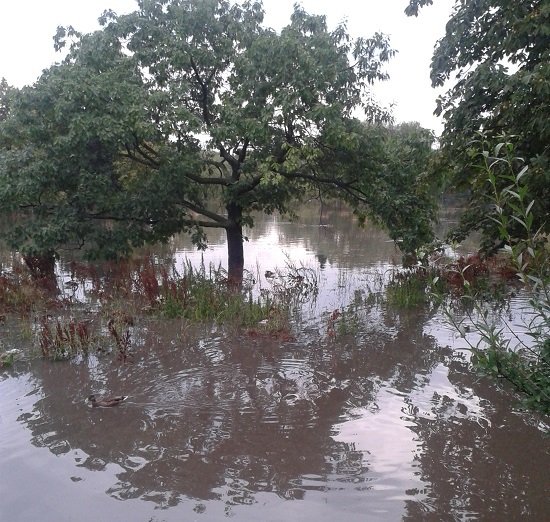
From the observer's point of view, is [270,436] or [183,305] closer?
[270,436]

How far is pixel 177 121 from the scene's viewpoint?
9391 mm

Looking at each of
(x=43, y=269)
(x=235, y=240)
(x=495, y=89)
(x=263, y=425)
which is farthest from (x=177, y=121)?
(x=263, y=425)

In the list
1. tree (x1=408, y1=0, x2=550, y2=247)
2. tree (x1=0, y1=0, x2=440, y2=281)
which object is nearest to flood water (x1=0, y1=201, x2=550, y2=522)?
tree (x1=408, y1=0, x2=550, y2=247)

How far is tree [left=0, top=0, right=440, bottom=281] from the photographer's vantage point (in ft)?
29.9

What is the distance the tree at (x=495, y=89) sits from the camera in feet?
17.3

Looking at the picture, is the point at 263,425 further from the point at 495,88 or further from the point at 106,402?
the point at 495,88

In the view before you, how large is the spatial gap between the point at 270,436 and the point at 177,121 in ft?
21.7

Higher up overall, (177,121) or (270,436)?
(177,121)

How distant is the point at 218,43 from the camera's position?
10336 mm

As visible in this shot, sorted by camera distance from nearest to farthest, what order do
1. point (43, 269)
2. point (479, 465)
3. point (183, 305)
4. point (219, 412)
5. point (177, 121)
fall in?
point (479, 465) → point (219, 412) → point (183, 305) → point (177, 121) → point (43, 269)

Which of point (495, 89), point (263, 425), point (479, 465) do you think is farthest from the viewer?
point (495, 89)

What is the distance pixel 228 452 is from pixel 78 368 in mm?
2882

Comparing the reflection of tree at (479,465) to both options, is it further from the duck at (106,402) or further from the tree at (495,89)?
the duck at (106,402)

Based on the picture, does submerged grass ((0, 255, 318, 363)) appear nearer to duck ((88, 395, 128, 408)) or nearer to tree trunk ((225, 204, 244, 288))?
tree trunk ((225, 204, 244, 288))
